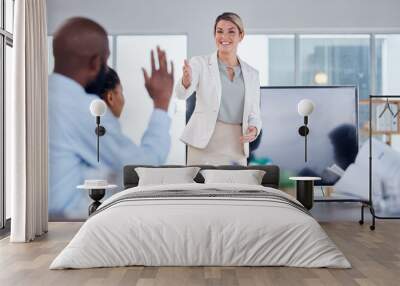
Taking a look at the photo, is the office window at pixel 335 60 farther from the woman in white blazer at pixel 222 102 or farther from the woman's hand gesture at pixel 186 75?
the woman's hand gesture at pixel 186 75

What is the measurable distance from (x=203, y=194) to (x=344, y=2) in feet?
12.3

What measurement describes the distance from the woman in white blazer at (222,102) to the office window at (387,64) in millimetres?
1605

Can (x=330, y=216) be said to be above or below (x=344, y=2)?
below

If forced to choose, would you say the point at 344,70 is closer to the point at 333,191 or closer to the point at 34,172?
the point at 333,191

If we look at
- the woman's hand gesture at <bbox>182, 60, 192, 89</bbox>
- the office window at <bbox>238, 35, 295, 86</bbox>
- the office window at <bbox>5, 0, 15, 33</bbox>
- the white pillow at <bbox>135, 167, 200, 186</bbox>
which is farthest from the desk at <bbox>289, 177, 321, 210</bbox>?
the office window at <bbox>5, 0, 15, 33</bbox>

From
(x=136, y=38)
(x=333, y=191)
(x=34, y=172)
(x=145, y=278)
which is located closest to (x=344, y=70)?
(x=333, y=191)

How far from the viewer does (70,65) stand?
792 cm

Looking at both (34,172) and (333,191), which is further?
(333,191)

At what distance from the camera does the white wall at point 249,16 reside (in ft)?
25.8

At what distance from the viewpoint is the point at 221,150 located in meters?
7.64

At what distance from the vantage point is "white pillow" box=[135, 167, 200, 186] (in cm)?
695

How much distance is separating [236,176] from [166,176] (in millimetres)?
800

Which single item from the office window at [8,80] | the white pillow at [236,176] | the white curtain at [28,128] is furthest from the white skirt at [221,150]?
the office window at [8,80]

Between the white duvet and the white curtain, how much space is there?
1603mm
